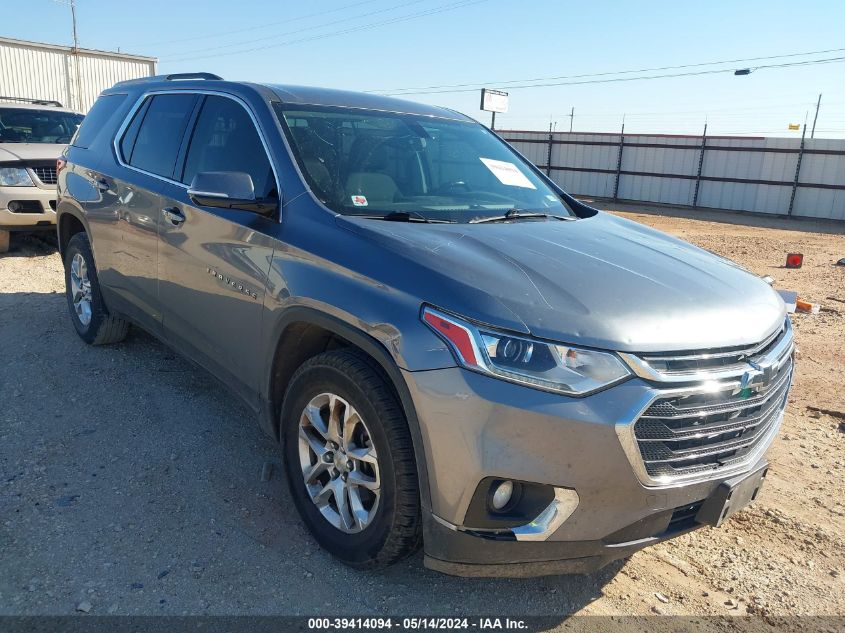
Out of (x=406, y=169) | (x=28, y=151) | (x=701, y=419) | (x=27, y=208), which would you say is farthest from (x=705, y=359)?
(x=28, y=151)

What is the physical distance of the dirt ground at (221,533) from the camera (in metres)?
2.65

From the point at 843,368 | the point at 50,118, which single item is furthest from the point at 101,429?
the point at 50,118

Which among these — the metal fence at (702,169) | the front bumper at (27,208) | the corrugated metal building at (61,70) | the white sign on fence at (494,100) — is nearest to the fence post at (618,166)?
the metal fence at (702,169)

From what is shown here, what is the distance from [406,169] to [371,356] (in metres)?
1.30

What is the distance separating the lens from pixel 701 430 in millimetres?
2287

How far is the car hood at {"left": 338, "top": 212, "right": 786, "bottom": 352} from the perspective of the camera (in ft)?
7.32

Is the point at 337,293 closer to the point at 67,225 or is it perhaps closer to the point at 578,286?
the point at 578,286

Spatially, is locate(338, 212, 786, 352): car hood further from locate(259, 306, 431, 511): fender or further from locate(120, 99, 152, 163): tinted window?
locate(120, 99, 152, 163): tinted window

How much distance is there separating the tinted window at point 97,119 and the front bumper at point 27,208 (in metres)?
3.36

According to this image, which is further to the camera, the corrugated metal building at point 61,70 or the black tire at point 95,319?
the corrugated metal building at point 61,70

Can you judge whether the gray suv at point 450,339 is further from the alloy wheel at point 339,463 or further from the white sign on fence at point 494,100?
the white sign on fence at point 494,100

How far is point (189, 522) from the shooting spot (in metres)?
3.10

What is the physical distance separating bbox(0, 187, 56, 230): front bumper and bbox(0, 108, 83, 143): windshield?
143 centimetres

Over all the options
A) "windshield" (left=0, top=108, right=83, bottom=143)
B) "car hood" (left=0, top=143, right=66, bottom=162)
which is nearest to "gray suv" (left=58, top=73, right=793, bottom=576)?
"car hood" (left=0, top=143, right=66, bottom=162)
